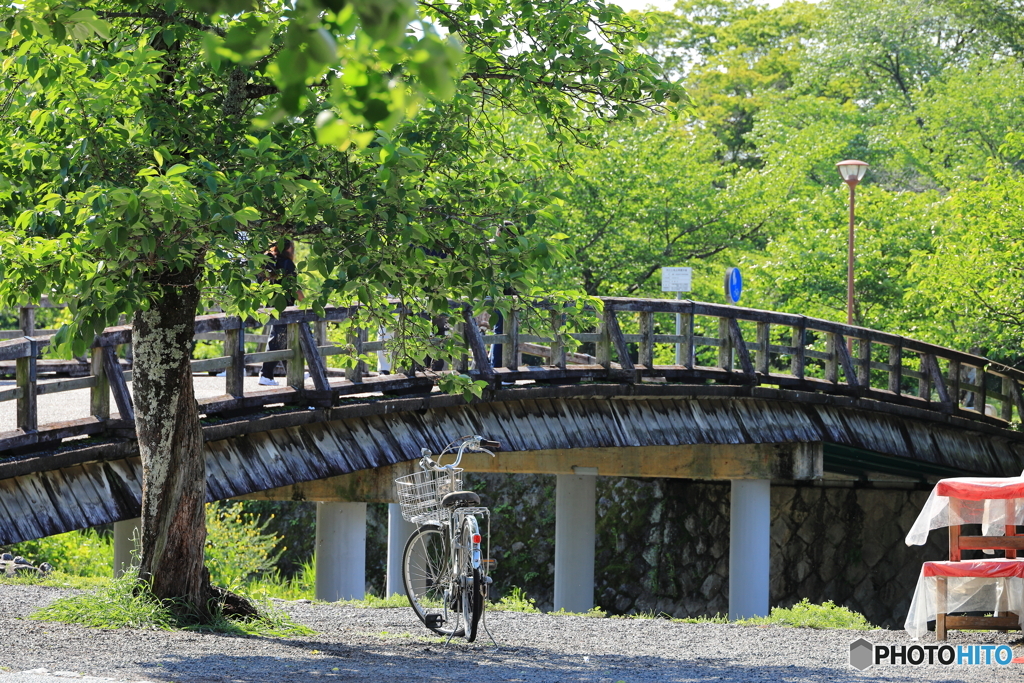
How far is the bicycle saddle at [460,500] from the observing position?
845cm

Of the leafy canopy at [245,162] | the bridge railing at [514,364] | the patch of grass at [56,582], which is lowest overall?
the patch of grass at [56,582]

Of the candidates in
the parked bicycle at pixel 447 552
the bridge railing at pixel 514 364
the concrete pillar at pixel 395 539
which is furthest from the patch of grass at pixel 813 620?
the concrete pillar at pixel 395 539

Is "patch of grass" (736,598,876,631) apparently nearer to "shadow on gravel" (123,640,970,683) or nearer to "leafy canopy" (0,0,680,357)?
"shadow on gravel" (123,640,970,683)

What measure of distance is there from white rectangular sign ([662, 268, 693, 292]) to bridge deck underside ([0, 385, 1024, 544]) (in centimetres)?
152

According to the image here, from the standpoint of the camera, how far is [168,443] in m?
8.68

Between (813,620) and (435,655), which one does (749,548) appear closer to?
(813,620)

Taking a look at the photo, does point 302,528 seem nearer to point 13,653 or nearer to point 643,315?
point 643,315

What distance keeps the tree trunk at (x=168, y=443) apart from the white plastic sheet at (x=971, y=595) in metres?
5.51

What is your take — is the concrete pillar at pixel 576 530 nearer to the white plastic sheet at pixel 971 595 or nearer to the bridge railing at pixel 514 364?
the bridge railing at pixel 514 364

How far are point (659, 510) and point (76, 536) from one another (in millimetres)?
11039

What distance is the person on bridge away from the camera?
29.7ft

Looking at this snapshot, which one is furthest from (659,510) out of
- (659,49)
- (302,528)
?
(659,49)

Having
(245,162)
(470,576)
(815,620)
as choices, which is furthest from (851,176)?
(245,162)

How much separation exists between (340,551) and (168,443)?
5.84 meters
